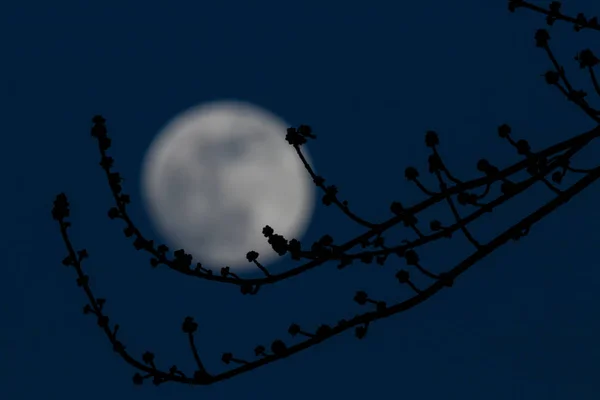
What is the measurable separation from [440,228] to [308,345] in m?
1.22

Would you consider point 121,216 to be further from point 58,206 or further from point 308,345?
point 308,345

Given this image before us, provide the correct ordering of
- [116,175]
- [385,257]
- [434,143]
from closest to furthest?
1. [434,143]
2. [385,257]
3. [116,175]

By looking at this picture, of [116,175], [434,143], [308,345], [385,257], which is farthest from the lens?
[116,175]

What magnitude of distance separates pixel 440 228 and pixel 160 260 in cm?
235

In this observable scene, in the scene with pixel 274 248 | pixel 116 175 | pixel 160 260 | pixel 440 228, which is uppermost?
pixel 116 175

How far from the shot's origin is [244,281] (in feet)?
19.3

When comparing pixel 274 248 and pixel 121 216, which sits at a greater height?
pixel 121 216

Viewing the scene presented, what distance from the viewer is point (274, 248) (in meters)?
5.36

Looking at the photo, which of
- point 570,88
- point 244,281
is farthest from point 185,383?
point 570,88

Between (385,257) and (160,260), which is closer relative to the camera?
(385,257)

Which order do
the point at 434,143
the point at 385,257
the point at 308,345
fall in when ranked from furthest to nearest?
the point at 385,257
the point at 308,345
the point at 434,143

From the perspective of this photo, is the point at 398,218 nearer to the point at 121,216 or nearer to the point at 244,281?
the point at 244,281

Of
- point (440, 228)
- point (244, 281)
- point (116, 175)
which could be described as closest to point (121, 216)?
point (116, 175)

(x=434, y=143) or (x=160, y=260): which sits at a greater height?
(x=160, y=260)
